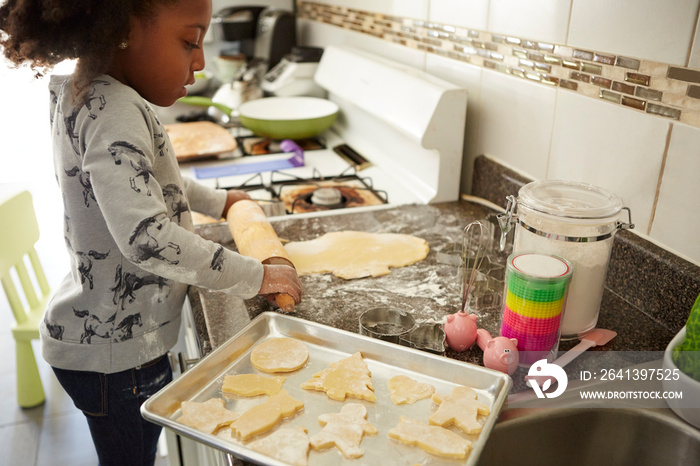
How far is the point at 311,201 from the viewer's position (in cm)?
146

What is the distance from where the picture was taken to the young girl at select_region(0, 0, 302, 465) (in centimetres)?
75

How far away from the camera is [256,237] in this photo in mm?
1061

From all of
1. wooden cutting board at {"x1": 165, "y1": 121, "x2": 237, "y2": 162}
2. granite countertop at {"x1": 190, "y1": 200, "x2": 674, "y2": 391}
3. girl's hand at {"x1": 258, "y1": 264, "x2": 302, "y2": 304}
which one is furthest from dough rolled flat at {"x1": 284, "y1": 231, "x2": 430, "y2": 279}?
wooden cutting board at {"x1": 165, "y1": 121, "x2": 237, "y2": 162}

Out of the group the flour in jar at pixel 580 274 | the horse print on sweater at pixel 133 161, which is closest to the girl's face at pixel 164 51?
the horse print on sweater at pixel 133 161

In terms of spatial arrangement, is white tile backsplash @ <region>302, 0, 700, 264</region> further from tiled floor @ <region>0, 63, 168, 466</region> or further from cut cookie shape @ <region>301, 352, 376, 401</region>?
tiled floor @ <region>0, 63, 168, 466</region>

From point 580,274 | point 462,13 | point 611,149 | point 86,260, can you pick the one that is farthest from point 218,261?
point 462,13

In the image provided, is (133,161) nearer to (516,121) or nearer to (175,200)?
(175,200)

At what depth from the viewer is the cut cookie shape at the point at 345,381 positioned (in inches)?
28.9

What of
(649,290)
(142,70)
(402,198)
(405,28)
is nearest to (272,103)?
(405,28)

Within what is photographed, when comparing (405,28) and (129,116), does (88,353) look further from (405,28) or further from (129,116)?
(405,28)

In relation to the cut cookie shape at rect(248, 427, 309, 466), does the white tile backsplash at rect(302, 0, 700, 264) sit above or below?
above

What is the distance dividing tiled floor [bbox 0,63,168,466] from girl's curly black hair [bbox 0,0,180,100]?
3.5 inches

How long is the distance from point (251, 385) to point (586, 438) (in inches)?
17.7

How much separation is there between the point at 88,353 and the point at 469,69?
101 cm
